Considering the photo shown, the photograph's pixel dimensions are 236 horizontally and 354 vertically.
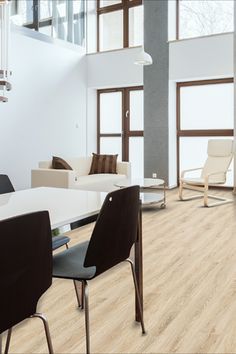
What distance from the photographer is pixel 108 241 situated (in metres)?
1.77

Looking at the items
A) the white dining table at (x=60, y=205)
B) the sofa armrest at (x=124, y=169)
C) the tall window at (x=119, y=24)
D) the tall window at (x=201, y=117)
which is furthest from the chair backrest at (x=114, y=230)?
the tall window at (x=119, y=24)

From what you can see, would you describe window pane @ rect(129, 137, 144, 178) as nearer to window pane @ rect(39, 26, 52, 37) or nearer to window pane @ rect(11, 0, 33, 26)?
window pane @ rect(39, 26, 52, 37)

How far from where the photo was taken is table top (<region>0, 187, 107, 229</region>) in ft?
5.68

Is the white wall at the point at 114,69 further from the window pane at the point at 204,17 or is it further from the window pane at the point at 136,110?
the window pane at the point at 204,17

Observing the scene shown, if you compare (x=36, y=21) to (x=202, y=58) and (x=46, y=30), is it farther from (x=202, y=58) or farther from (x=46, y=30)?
(x=202, y=58)

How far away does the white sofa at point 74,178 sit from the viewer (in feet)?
19.2

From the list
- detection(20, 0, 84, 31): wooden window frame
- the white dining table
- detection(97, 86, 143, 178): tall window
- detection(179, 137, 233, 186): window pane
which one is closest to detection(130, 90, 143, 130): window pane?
detection(97, 86, 143, 178): tall window

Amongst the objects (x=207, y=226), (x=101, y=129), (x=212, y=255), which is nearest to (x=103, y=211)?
(x=212, y=255)

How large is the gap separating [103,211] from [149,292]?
124 cm

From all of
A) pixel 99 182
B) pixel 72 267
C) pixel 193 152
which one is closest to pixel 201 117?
pixel 193 152

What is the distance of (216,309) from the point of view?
7.86 ft

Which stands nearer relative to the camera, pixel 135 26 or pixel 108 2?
pixel 135 26

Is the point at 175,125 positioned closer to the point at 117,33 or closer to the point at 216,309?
the point at 117,33

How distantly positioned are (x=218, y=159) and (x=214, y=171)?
298 mm
